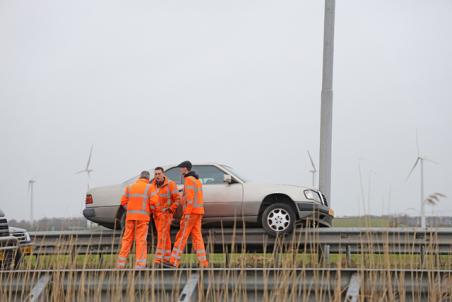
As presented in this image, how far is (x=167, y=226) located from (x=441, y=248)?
4321 mm

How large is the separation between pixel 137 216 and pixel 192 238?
919 mm

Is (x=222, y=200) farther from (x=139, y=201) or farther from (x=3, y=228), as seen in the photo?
(x=3, y=228)

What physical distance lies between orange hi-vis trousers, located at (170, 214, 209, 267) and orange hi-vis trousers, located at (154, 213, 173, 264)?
215mm

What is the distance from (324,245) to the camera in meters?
12.1

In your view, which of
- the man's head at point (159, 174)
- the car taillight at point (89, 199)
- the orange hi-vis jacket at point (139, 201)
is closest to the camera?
the orange hi-vis jacket at point (139, 201)

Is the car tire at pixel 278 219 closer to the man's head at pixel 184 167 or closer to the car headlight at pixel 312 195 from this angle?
the car headlight at pixel 312 195

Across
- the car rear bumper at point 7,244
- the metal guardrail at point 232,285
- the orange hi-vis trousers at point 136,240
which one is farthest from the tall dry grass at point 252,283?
the orange hi-vis trousers at point 136,240

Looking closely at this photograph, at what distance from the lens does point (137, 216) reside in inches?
460

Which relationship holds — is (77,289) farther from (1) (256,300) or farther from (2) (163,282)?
(1) (256,300)

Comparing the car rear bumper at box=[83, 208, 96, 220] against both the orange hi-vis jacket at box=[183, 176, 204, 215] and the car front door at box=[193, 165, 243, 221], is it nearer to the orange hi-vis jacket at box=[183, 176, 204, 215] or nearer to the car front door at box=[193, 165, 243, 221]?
the car front door at box=[193, 165, 243, 221]

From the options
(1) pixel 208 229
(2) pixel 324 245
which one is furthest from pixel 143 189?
(2) pixel 324 245

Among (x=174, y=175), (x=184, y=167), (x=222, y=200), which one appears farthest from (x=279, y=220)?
(x=174, y=175)

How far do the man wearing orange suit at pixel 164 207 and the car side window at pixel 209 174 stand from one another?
1028 mm

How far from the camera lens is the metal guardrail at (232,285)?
312 inches
